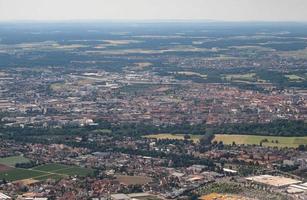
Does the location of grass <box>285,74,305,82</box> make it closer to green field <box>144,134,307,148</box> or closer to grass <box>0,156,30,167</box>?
green field <box>144,134,307,148</box>

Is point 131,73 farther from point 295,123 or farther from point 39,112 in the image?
point 295,123

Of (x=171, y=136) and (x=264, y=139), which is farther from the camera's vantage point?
(x=171, y=136)

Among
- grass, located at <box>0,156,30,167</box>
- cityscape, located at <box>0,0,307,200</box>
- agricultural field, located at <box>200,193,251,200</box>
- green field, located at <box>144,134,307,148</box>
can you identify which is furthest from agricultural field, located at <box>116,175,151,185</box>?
green field, located at <box>144,134,307,148</box>

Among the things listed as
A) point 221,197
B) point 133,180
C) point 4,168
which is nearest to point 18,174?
point 4,168

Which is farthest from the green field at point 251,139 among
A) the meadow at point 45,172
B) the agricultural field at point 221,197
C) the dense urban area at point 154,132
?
the agricultural field at point 221,197

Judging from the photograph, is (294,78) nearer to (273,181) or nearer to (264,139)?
(264,139)

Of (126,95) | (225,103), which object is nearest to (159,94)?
(126,95)

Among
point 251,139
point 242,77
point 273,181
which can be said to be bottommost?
point 242,77

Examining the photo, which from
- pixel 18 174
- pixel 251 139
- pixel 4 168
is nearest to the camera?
pixel 18 174
